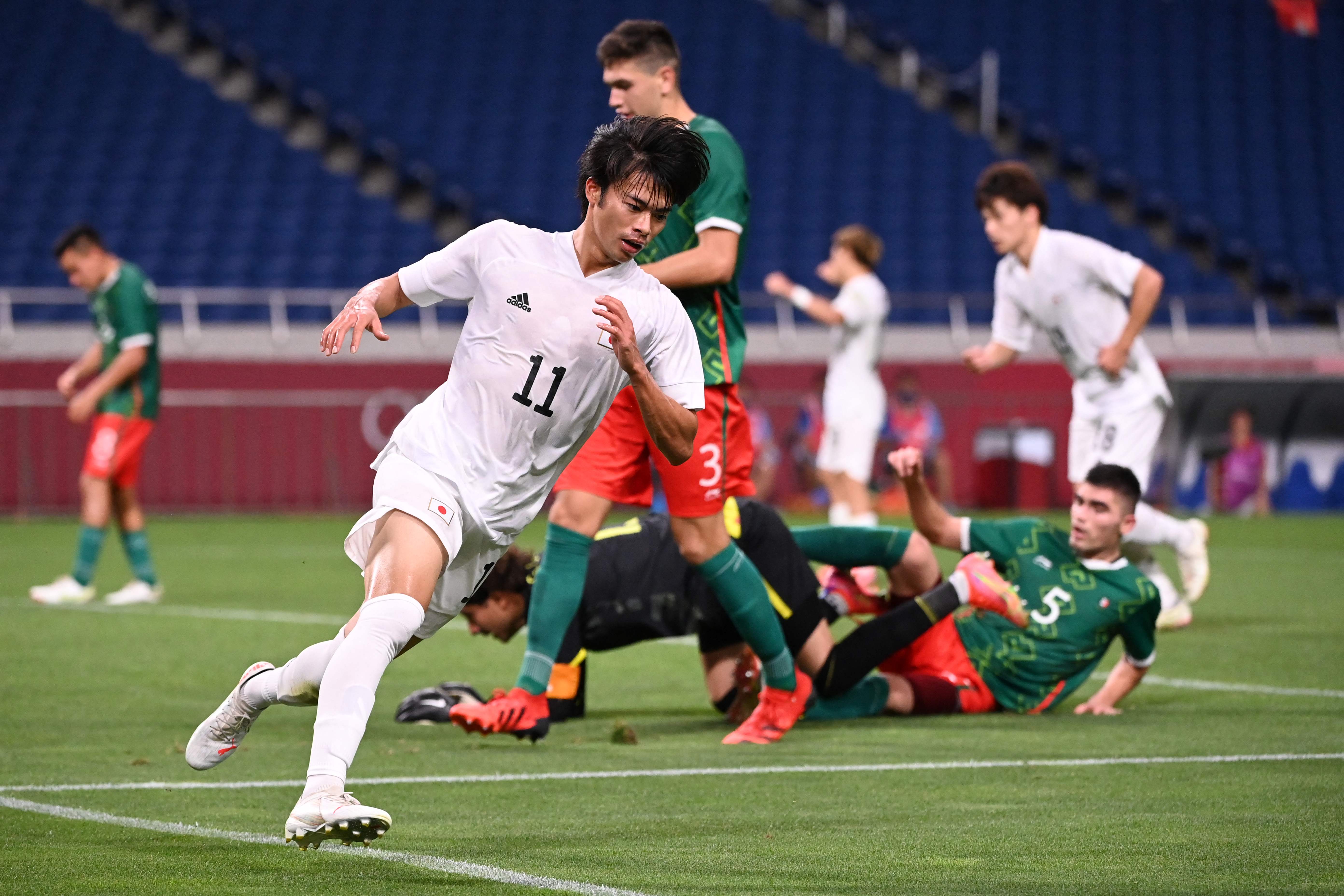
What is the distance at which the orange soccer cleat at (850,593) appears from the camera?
23.2 feet

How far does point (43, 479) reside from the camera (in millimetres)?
19562

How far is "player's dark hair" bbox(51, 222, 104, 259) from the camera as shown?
10773mm

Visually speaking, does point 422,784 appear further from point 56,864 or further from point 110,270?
point 110,270

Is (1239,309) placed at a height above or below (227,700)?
above

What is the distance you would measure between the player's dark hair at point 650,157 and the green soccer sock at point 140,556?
7.45 metres

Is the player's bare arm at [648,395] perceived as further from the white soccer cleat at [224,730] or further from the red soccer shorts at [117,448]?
the red soccer shorts at [117,448]

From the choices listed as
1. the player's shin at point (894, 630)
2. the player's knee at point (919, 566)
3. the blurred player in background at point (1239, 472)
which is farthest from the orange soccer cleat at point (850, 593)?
the blurred player in background at point (1239, 472)

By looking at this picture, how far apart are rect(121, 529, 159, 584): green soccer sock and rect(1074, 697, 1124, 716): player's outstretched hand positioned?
640cm

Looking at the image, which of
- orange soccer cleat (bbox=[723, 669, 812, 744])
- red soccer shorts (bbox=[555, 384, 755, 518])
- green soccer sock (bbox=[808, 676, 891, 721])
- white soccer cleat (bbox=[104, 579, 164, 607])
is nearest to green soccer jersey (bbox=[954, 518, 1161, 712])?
green soccer sock (bbox=[808, 676, 891, 721])

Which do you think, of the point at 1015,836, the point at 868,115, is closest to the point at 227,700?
the point at 1015,836

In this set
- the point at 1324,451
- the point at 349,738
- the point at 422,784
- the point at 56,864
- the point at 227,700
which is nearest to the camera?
the point at 349,738

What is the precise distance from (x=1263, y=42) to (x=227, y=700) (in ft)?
85.6

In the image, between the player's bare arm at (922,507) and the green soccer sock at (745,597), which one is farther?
the player's bare arm at (922,507)

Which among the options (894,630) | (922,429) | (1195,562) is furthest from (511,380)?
(922,429)
